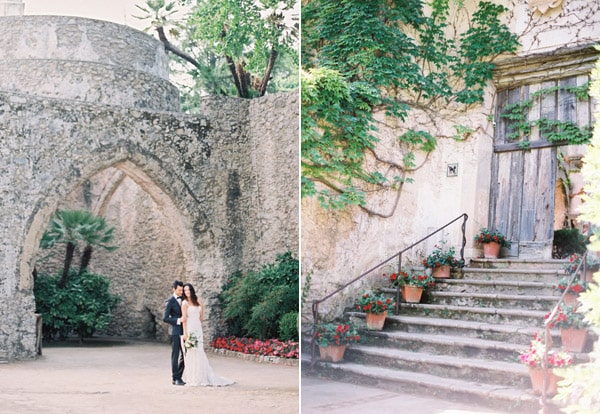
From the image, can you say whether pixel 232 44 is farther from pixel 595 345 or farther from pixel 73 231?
pixel 595 345

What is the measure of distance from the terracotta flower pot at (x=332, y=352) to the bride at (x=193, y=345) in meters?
2.03

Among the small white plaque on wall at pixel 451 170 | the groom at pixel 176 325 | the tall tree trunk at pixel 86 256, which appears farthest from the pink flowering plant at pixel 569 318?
the tall tree trunk at pixel 86 256

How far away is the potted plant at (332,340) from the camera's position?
14.5ft

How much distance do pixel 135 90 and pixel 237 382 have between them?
6.00 m

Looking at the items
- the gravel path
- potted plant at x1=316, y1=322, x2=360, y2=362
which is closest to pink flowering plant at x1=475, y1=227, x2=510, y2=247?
potted plant at x1=316, y1=322, x2=360, y2=362

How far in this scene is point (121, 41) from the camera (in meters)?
11.3

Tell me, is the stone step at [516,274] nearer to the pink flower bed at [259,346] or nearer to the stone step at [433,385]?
the stone step at [433,385]

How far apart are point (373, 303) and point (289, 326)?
142 inches

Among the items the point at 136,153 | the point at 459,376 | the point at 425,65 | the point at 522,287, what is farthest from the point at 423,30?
the point at 136,153

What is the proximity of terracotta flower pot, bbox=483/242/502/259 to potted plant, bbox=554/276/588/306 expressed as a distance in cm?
44

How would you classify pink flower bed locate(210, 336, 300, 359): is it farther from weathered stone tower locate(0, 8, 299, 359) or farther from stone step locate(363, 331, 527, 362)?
stone step locate(363, 331, 527, 362)

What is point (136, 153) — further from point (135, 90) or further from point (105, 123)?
point (135, 90)

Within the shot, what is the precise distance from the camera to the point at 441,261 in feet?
15.1

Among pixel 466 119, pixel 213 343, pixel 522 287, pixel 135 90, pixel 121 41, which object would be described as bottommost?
pixel 213 343
